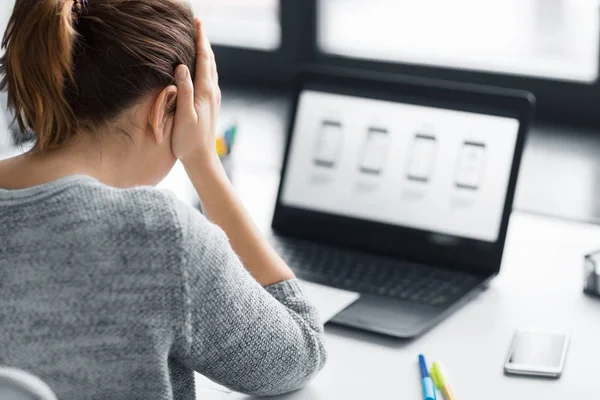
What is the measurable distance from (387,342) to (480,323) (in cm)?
13

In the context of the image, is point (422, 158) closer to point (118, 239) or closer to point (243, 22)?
point (118, 239)

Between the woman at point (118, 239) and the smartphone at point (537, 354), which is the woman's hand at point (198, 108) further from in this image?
the smartphone at point (537, 354)

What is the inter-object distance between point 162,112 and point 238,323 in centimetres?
24

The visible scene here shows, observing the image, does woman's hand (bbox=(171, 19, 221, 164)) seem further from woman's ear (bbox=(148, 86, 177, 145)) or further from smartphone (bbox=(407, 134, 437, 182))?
smartphone (bbox=(407, 134, 437, 182))

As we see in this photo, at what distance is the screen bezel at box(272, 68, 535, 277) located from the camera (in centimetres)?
134

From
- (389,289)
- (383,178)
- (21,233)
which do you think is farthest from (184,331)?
(383,178)

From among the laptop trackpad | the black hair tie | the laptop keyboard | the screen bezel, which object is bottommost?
the laptop trackpad

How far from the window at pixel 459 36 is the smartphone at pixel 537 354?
3.63ft

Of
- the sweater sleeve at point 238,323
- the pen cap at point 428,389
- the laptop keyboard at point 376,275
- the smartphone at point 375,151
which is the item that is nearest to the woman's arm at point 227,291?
the sweater sleeve at point 238,323

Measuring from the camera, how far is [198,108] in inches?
44.6

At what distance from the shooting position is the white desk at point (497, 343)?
1.09 m

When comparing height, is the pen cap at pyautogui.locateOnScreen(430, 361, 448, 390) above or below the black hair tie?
below

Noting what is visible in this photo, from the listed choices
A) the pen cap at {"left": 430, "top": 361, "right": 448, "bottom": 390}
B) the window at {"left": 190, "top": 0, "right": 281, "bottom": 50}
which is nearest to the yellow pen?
the pen cap at {"left": 430, "top": 361, "right": 448, "bottom": 390}

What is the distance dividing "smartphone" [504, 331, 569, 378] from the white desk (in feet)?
0.03
